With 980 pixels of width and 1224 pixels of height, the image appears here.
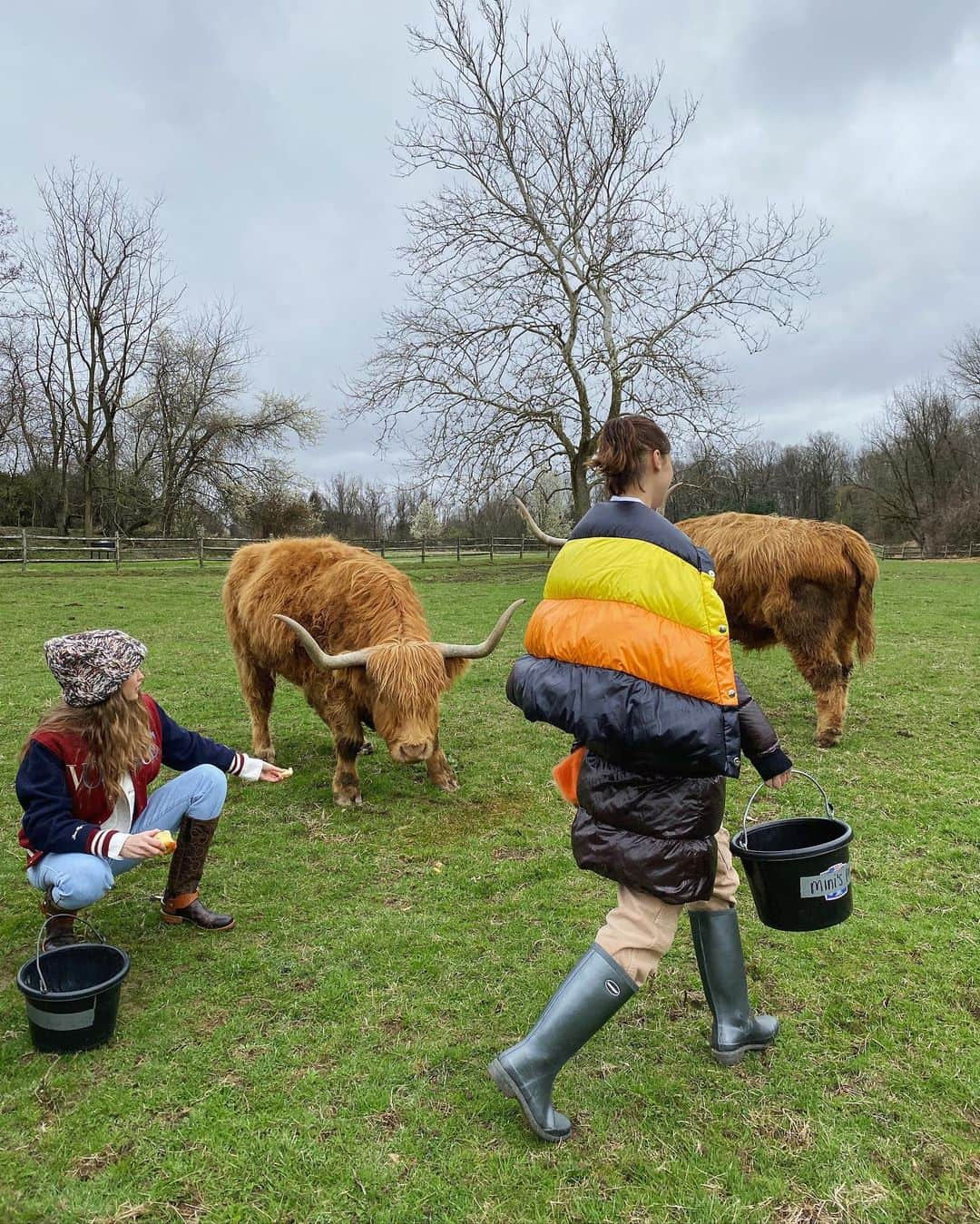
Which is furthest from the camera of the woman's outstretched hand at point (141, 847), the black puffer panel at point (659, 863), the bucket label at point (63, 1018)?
the woman's outstretched hand at point (141, 847)

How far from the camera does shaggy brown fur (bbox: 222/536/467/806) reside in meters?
4.95

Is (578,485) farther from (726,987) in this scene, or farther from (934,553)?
(934,553)

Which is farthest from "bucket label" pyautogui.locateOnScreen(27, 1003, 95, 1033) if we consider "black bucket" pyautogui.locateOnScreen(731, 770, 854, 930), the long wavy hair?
"black bucket" pyautogui.locateOnScreen(731, 770, 854, 930)

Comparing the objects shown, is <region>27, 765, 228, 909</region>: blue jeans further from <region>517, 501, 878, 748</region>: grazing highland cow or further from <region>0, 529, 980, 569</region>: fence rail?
<region>0, 529, 980, 569</region>: fence rail

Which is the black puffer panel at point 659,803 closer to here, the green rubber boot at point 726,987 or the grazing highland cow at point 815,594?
the green rubber boot at point 726,987

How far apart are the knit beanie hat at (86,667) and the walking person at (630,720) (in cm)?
163

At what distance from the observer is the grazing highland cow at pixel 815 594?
639 cm

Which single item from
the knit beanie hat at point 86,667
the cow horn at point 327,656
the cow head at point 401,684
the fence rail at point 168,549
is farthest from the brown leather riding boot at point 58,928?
the fence rail at point 168,549

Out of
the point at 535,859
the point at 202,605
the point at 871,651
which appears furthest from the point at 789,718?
the point at 202,605

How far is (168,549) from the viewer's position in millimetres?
30188

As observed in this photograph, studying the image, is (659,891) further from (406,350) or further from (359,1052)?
(406,350)

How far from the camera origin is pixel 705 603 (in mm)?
2213

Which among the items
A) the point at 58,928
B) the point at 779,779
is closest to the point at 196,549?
the point at 58,928

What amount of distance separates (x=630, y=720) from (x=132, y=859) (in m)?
2.06
